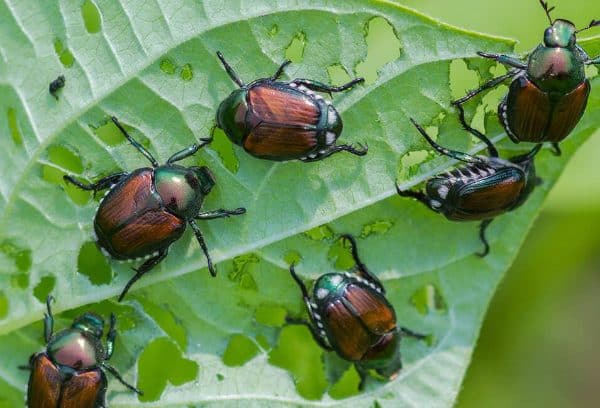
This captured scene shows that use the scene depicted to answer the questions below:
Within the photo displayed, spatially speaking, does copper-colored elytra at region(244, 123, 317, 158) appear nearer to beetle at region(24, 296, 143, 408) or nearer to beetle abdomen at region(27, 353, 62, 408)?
beetle at region(24, 296, 143, 408)

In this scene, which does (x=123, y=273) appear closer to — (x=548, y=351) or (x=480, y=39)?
(x=480, y=39)

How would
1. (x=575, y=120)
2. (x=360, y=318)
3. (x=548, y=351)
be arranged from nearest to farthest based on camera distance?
(x=575, y=120)
(x=360, y=318)
(x=548, y=351)

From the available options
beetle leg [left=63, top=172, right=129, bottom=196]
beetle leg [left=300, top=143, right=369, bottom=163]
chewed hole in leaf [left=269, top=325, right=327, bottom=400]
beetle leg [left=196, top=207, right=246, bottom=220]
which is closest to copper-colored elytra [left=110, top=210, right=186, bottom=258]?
beetle leg [left=196, top=207, right=246, bottom=220]

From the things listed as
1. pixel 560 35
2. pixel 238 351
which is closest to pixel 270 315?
pixel 238 351

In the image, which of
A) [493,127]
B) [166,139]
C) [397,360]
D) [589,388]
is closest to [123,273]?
[166,139]

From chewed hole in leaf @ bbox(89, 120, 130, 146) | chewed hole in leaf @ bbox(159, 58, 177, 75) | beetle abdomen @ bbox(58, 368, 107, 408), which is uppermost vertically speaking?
chewed hole in leaf @ bbox(159, 58, 177, 75)

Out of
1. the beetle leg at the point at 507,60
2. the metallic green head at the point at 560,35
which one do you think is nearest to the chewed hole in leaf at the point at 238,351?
the beetle leg at the point at 507,60
